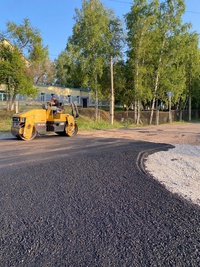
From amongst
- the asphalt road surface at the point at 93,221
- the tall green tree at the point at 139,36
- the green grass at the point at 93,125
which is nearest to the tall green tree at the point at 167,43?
the tall green tree at the point at 139,36

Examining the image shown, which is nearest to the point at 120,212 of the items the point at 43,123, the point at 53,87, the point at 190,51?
the point at 43,123

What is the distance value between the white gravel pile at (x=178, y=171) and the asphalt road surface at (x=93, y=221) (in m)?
0.28

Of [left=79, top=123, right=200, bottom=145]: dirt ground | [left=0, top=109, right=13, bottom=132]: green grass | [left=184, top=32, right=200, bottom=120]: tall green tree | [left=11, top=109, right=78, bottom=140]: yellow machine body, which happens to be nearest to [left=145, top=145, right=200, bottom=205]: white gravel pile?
[left=79, top=123, right=200, bottom=145]: dirt ground

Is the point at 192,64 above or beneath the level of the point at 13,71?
above

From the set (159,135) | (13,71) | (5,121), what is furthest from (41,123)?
(13,71)

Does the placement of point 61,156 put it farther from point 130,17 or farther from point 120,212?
point 130,17

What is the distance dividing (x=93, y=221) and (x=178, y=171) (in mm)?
3186

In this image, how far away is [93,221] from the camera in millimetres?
2867

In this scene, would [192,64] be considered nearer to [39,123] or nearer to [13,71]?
[13,71]

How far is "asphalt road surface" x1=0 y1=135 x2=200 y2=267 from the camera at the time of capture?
7.10 feet

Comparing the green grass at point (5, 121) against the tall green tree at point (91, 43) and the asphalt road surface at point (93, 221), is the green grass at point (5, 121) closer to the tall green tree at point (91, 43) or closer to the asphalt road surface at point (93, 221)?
the tall green tree at point (91, 43)

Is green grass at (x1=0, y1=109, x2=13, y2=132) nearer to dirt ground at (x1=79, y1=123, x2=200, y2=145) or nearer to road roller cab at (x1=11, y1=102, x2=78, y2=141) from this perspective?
road roller cab at (x1=11, y1=102, x2=78, y2=141)

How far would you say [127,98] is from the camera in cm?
2658

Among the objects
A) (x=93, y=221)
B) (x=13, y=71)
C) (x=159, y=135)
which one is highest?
(x=13, y=71)
